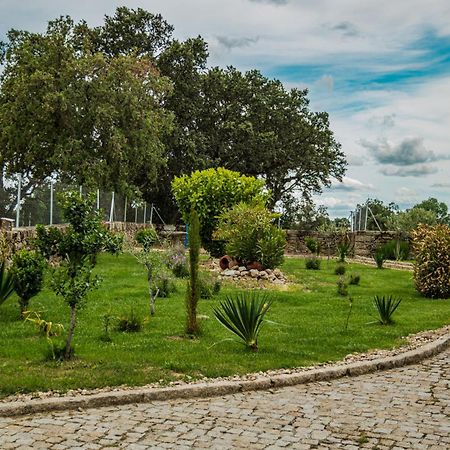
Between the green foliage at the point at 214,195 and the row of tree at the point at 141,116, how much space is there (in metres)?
5.29

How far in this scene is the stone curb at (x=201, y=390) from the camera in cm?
620

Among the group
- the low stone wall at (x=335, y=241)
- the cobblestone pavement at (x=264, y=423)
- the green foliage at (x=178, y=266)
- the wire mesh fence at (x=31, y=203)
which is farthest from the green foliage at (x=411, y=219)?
the cobblestone pavement at (x=264, y=423)

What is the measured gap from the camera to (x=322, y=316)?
12219 millimetres

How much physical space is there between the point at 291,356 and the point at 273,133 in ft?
104

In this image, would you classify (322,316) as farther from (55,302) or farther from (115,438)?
(115,438)

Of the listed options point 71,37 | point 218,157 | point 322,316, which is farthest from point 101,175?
point 322,316

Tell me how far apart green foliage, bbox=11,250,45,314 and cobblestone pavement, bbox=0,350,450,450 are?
195 inches

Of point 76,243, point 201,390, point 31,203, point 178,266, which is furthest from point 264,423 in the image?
point 31,203

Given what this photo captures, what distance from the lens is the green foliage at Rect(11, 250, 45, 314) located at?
420 inches

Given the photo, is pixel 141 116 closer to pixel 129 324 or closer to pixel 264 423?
pixel 129 324

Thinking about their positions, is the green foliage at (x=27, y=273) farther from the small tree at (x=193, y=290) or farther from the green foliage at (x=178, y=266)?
the green foliage at (x=178, y=266)

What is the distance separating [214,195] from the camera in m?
22.9

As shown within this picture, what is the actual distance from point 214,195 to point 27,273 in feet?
41.7

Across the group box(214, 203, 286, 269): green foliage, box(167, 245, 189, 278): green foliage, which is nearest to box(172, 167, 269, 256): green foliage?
box(214, 203, 286, 269): green foliage
